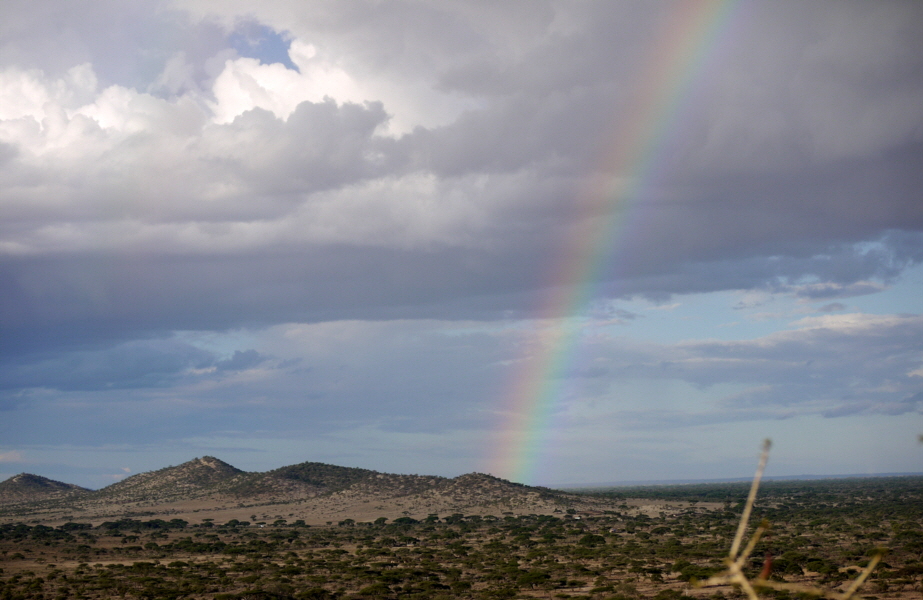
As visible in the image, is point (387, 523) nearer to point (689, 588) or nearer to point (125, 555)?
point (125, 555)

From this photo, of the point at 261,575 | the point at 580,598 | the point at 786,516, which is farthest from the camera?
the point at 786,516

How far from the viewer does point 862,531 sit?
111750mm

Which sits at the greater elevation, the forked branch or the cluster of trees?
the forked branch

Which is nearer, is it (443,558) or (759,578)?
(759,578)

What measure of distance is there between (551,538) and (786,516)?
2371 inches

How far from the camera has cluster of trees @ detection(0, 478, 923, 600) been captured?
68.8 m

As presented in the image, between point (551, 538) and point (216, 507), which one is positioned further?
point (216, 507)

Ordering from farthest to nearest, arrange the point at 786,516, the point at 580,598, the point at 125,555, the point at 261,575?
the point at 786,516, the point at 125,555, the point at 261,575, the point at 580,598

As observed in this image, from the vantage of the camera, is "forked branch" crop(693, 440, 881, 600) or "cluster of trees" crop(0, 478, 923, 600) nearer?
"forked branch" crop(693, 440, 881, 600)

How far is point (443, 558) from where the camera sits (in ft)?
305

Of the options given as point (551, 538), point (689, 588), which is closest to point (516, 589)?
point (689, 588)

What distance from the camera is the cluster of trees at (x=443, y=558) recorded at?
68806 millimetres

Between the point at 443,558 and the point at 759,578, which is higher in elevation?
the point at 759,578

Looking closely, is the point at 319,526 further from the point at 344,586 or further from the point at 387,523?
the point at 344,586
